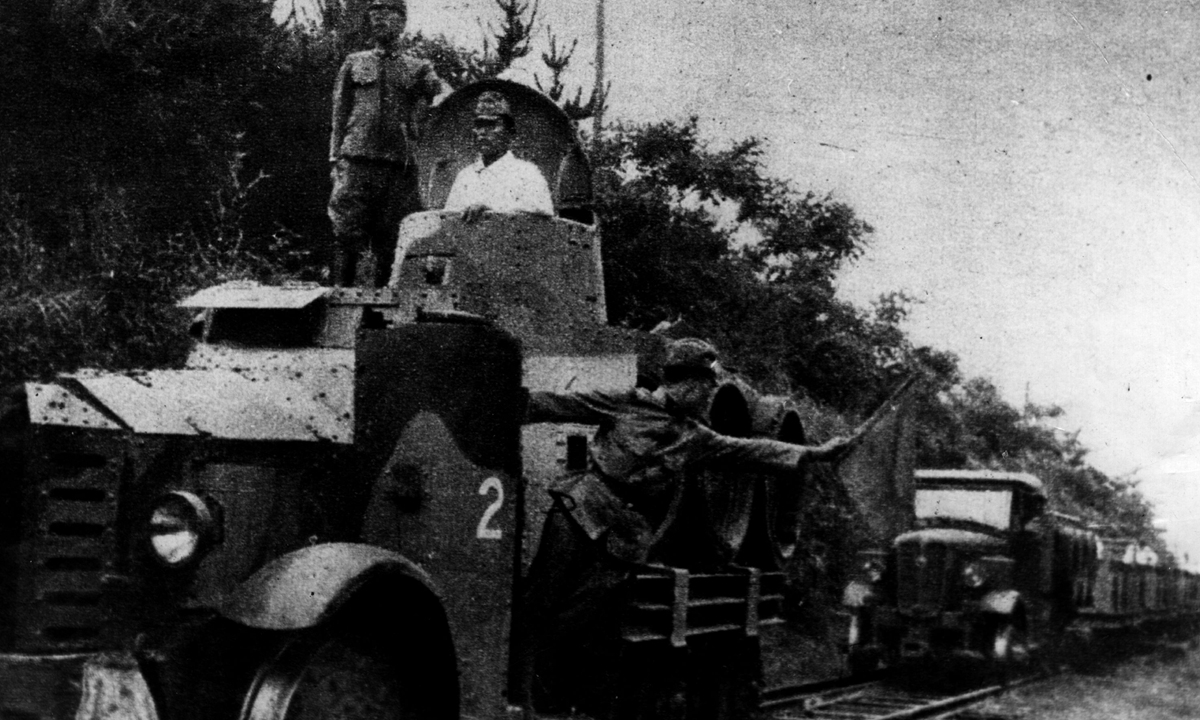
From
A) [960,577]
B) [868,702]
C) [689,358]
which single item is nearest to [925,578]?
[960,577]

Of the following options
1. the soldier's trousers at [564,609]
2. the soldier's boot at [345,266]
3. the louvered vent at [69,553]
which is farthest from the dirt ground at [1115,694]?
the louvered vent at [69,553]

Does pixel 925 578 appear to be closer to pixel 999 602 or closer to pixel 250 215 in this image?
pixel 999 602

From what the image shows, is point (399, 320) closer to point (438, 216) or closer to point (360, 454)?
point (438, 216)

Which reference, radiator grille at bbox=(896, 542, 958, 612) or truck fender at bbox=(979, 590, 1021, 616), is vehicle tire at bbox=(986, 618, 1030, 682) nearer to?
truck fender at bbox=(979, 590, 1021, 616)

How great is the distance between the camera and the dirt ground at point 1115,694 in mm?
11359

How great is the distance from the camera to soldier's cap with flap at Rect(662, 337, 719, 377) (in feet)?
21.4

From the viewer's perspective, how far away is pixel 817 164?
574 inches

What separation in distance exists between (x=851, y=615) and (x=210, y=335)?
779cm

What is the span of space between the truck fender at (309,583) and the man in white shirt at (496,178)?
8.91 feet

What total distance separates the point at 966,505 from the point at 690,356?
8.49 m

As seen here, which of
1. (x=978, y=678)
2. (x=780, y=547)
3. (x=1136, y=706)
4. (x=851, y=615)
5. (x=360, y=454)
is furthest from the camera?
(x=978, y=678)

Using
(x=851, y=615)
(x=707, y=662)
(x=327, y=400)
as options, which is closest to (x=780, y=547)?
(x=707, y=662)

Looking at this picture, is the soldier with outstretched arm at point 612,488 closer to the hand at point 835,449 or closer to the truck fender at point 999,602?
the hand at point 835,449

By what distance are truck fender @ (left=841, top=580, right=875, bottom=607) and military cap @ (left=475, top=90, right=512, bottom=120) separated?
6.63 metres
